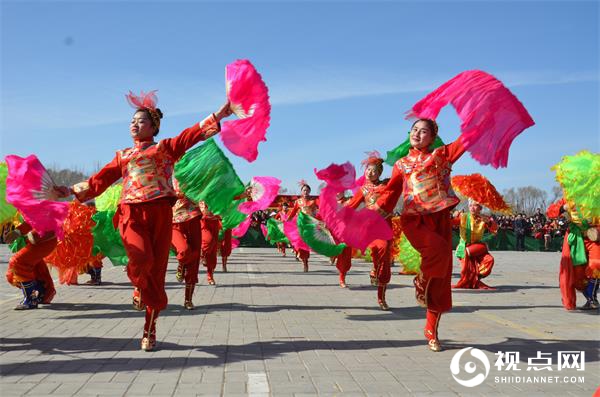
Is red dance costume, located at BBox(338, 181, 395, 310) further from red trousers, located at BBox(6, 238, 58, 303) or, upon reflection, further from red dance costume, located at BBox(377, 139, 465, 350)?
red trousers, located at BBox(6, 238, 58, 303)

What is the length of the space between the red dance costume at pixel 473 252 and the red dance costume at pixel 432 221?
21.7 ft

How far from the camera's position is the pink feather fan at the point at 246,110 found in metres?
5.72

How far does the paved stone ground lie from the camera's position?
4.39 m

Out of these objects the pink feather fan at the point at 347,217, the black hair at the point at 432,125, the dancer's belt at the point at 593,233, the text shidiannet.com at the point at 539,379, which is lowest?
the text shidiannet.com at the point at 539,379

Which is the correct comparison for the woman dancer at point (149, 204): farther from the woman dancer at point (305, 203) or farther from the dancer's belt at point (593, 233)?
the woman dancer at point (305, 203)

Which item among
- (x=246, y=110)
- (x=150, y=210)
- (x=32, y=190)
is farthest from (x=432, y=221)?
(x=32, y=190)

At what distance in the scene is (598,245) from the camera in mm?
8961

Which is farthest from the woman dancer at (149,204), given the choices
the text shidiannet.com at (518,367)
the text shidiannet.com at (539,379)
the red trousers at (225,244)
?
the red trousers at (225,244)

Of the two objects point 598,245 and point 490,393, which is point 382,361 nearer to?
point 490,393

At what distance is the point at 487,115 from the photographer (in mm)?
5793

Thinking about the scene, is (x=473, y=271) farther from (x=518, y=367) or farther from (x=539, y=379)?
(x=539, y=379)

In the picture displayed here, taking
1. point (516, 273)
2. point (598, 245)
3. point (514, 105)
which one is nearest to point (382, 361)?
point (514, 105)

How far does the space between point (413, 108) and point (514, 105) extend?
969mm

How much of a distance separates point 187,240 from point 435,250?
448 cm
